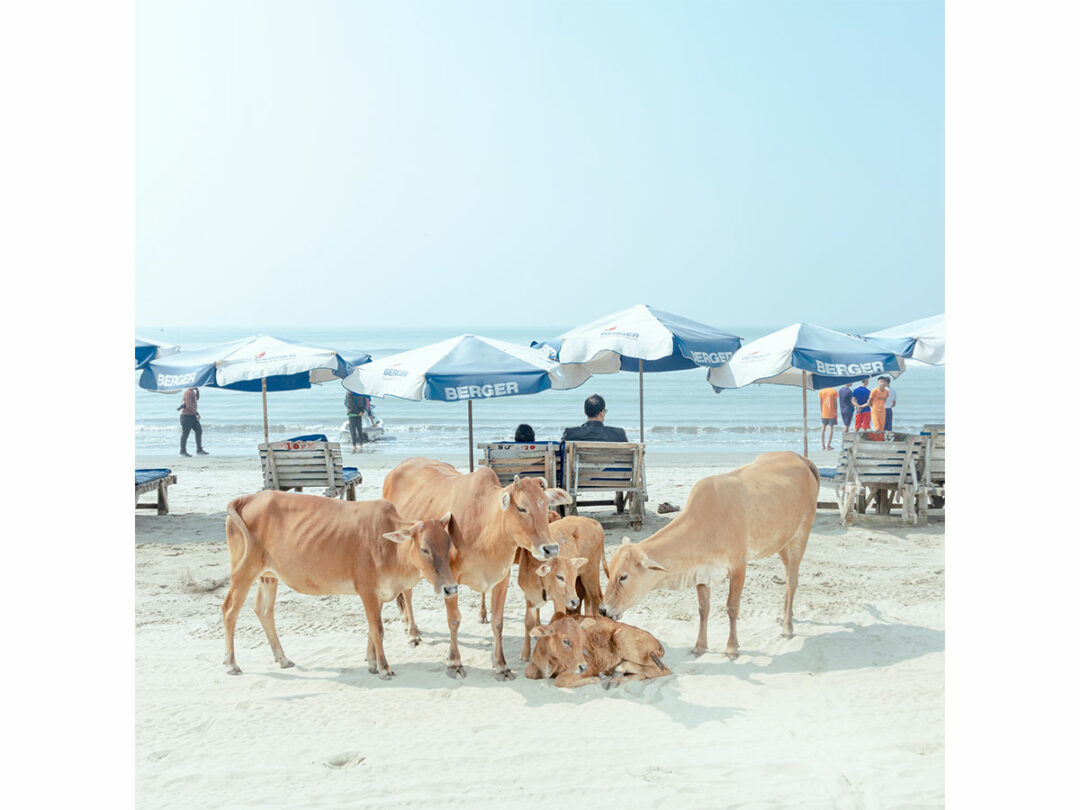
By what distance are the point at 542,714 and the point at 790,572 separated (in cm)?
250

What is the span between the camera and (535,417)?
36406 mm

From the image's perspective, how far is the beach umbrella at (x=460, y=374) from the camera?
Answer: 10398 mm

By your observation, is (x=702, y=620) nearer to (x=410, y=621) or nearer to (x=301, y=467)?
(x=410, y=621)

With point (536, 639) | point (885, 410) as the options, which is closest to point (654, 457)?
point (885, 410)

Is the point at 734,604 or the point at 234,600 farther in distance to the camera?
the point at 734,604

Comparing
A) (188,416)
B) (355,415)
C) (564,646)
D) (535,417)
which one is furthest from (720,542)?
(535,417)

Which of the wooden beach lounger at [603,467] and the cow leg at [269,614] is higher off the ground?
the wooden beach lounger at [603,467]

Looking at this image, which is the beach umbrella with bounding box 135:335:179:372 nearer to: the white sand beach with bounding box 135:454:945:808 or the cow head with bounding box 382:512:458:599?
the white sand beach with bounding box 135:454:945:808

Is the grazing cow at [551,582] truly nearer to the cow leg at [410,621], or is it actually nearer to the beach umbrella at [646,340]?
the cow leg at [410,621]

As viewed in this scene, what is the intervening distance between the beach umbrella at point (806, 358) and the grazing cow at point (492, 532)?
5.58 meters

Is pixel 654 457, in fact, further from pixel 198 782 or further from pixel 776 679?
pixel 198 782

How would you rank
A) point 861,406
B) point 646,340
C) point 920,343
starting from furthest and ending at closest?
point 861,406 < point 920,343 < point 646,340

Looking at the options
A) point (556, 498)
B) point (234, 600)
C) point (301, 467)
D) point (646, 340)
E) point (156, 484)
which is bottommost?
point (234, 600)

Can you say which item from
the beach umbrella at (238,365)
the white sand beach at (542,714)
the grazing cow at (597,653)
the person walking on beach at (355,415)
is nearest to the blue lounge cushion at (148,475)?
the beach umbrella at (238,365)
